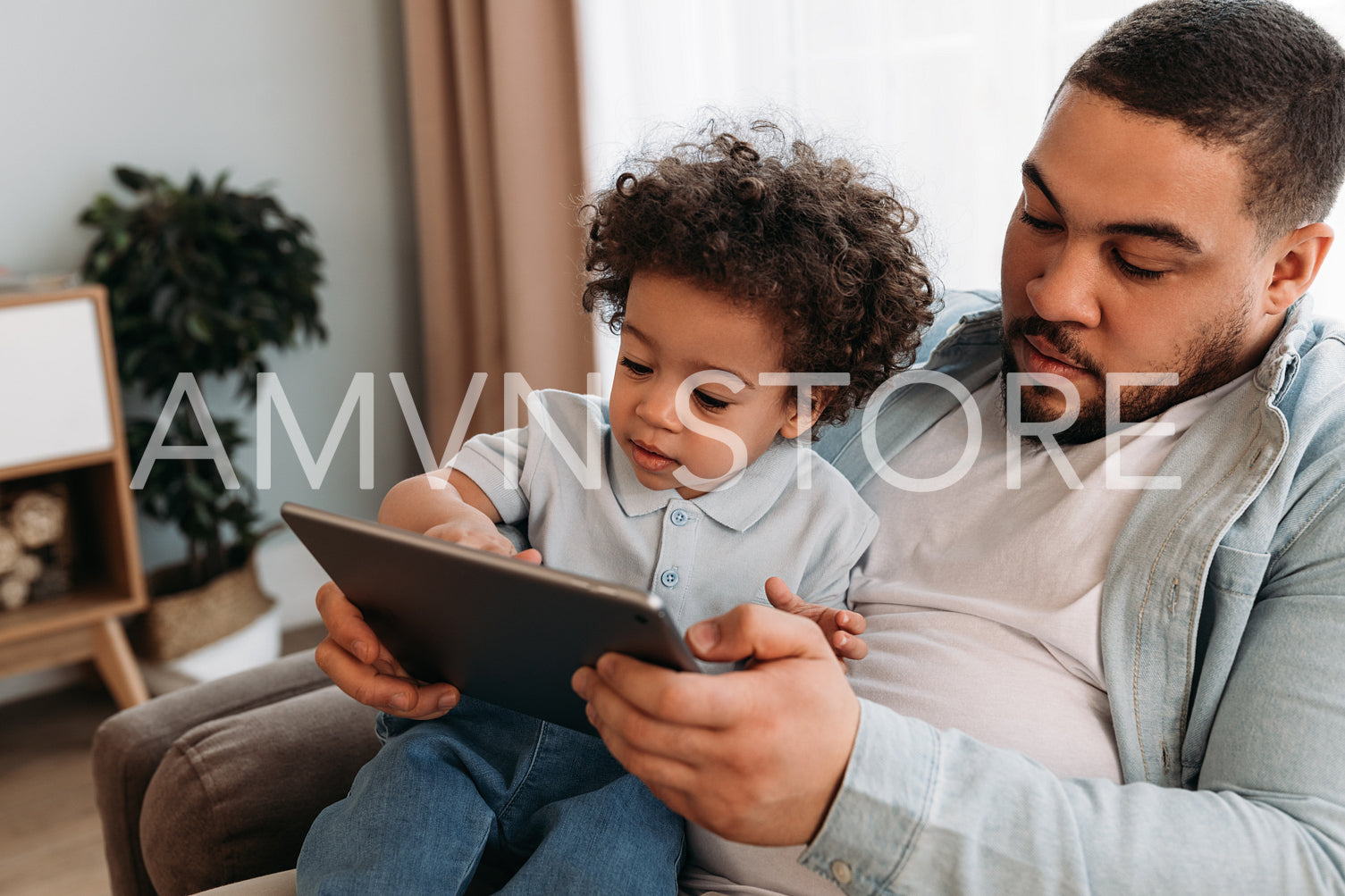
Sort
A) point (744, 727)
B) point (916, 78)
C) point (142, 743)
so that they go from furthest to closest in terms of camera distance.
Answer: point (916, 78), point (142, 743), point (744, 727)

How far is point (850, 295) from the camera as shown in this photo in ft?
3.64

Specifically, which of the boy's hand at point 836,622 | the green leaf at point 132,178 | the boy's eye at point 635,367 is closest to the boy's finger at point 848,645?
the boy's hand at point 836,622

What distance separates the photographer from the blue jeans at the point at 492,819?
0.92 metres

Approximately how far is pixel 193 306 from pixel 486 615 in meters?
2.00

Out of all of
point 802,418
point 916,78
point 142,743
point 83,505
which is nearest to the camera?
point 802,418

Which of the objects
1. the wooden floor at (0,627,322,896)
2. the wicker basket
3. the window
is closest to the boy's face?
the window

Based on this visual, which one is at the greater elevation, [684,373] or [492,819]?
[684,373]

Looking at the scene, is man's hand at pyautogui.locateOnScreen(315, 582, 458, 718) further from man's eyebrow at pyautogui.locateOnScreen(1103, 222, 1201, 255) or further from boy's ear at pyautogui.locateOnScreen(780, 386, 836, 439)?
man's eyebrow at pyautogui.locateOnScreen(1103, 222, 1201, 255)

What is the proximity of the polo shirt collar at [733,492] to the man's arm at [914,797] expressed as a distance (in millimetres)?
309

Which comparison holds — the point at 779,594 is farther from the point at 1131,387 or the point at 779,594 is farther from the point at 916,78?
the point at 916,78

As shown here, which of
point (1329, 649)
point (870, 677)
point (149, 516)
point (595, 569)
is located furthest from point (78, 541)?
point (1329, 649)

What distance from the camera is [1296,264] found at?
107cm

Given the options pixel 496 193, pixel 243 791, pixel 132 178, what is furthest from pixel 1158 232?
pixel 132 178

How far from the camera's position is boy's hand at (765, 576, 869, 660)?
1.03 meters
